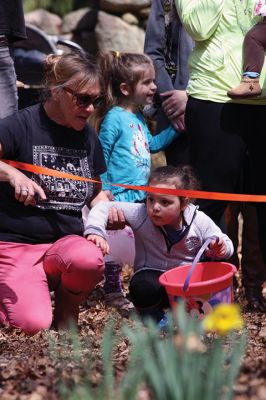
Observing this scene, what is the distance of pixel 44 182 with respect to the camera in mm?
4441

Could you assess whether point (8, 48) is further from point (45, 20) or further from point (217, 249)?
point (45, 20)

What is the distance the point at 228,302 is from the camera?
416cm

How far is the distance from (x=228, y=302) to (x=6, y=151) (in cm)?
129

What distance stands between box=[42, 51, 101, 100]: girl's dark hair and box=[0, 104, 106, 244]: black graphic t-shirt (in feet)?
0.49

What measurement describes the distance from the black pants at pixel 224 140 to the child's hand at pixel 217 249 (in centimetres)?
41

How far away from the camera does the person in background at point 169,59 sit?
5.23 meters

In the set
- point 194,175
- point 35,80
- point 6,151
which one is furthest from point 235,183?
point 35,80

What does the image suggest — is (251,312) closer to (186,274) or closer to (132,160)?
(186,274)

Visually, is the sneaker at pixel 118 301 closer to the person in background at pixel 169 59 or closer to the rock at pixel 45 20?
the person in background at pixel 169 59

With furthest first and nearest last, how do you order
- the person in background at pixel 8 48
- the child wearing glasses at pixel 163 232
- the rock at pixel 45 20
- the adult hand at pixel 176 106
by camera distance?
the rock at pixel 45 20, the adult hand at pixel 176 106, the person in background at pixel 8 48, the child wearing glasses at pixel 163 232

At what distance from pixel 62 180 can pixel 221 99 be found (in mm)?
920

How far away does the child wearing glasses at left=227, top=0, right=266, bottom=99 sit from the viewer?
4.44 meters

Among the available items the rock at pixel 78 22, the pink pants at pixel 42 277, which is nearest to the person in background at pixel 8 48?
the pink pants at pixel 42 277

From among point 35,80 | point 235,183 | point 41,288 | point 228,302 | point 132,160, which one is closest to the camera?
point 228,302
